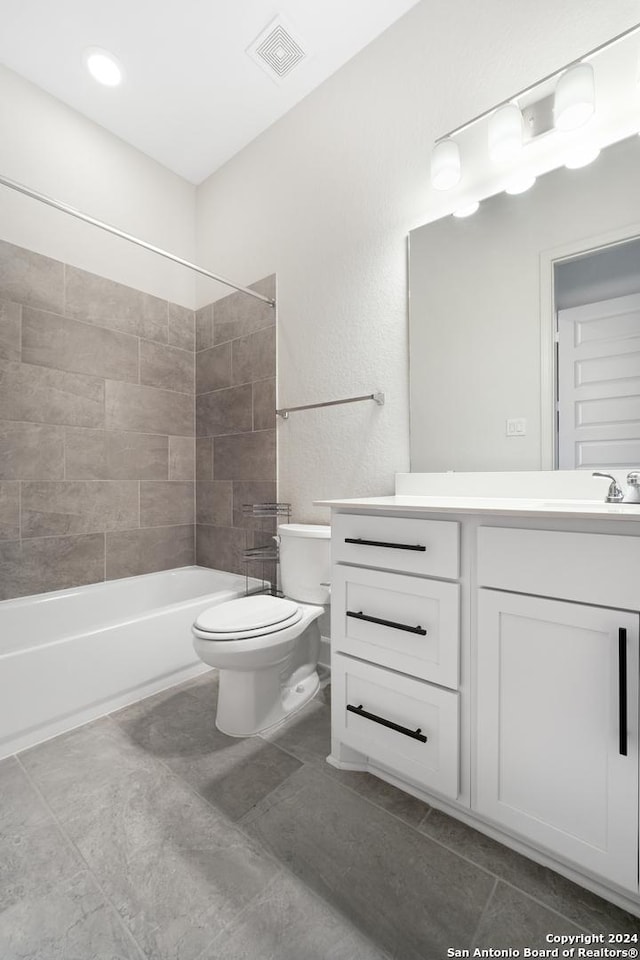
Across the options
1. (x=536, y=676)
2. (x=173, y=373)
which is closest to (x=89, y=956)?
(x=536, y=676)

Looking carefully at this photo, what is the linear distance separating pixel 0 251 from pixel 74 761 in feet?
7.17

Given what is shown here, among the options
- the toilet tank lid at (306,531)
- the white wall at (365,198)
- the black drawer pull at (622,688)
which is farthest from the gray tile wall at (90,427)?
the black drawer pull at (622,688)

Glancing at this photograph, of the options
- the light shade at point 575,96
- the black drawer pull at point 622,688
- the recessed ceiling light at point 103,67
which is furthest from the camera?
the recessed ceiling light at point 103,67

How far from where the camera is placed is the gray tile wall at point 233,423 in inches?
93.7

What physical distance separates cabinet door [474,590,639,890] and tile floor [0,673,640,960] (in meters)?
0.16

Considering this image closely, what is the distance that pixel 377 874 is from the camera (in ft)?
3.32

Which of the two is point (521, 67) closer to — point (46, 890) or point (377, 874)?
point (377, 874)

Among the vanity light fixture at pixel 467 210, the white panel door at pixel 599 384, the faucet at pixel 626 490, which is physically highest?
the vanity light fixture at pixel 467 210

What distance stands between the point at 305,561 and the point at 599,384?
129cm

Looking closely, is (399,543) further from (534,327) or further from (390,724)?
(534,327)

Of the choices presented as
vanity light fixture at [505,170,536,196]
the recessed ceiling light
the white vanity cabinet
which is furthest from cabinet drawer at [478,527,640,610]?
the recessed ceiling light

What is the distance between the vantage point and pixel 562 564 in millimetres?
931

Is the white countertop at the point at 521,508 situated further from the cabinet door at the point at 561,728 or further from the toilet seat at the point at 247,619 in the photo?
the toilet seat at the point at 247,619

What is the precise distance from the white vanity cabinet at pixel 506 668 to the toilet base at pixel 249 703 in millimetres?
375
